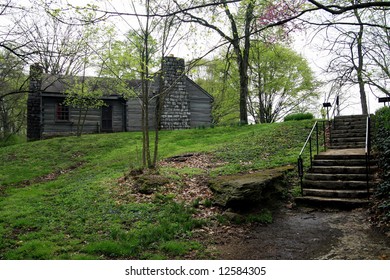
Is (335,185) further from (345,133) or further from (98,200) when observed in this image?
(98,200)

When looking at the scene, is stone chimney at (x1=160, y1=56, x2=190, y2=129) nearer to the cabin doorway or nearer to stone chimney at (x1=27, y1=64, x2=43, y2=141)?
the cabin doorway

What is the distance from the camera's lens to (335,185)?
334 inches

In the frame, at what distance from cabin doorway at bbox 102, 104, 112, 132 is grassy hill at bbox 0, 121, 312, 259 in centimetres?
745

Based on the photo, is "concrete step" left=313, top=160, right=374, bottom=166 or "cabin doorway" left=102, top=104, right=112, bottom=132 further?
"cabin doorway" left=102, top=104, right=112, bottom=132

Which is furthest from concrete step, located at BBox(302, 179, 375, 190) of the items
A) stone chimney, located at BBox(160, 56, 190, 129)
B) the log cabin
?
stone chimney, located at BBox(160, 56, 190, 129)

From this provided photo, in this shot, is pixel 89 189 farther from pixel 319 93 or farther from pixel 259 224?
pixel 319 93

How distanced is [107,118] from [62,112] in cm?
386

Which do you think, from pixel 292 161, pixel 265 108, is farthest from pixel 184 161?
pixel 265 108

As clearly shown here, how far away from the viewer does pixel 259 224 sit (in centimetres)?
693

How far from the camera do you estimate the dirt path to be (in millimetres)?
5148

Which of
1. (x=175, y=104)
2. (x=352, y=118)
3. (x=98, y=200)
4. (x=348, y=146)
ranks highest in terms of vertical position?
(x=175, y=104)

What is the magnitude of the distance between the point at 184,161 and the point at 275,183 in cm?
614

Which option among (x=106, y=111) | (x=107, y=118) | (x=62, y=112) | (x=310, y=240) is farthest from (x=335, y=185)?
(x=62, y=112)

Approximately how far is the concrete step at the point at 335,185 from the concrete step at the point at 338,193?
29cm
